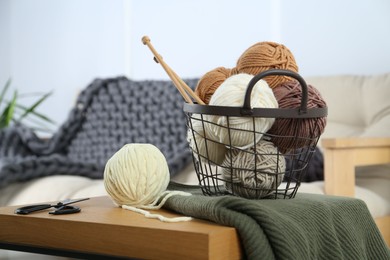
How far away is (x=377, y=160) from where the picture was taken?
5.83 ft

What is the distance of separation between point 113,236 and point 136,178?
0.16 m

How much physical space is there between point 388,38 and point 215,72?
1.53 m

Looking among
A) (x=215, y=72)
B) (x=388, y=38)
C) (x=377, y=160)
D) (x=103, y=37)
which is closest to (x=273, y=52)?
(x=215, y=72)

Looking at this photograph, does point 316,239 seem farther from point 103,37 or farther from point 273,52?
point 103,37

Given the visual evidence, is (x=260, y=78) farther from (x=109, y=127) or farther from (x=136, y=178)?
(x=109, y=127)

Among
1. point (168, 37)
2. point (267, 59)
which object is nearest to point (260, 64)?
point (267, 59)

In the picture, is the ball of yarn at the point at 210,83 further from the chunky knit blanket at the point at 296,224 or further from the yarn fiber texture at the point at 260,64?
the chunky knit blanket at the point at 296,224

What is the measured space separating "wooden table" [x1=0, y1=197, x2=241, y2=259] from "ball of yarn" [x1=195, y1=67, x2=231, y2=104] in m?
0.20

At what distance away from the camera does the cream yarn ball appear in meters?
0.90

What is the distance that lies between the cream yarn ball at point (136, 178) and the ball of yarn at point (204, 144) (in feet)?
0.20

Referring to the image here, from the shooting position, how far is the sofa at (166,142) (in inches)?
66.7

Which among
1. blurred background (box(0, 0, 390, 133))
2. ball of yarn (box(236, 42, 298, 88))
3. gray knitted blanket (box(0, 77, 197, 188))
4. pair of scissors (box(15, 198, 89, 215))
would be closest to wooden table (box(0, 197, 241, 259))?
pair of scissors (box(15, 198, 89, 215))

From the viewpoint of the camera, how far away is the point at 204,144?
92 cm

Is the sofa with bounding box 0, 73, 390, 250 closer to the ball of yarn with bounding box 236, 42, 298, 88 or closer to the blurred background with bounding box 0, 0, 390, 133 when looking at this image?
the blurred background with bounding box 0, 0, 390, 133
